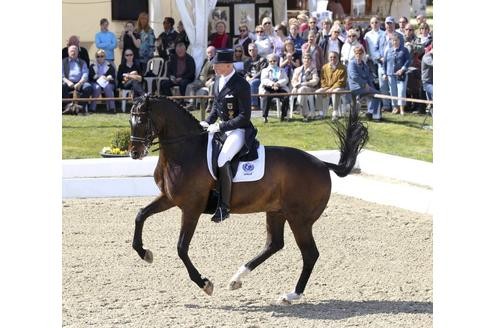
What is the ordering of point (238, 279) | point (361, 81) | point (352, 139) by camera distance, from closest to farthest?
point (238, 279), point (352, 139), point (361, 81)

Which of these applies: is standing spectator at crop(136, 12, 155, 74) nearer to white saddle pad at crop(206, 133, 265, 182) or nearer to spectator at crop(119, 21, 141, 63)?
spectator at crop(119, 21, 141, 63)

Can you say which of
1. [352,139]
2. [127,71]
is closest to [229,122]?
[352,139]

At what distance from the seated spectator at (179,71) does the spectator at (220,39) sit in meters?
1.15

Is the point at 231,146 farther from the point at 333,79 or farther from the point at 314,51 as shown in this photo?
the point at 314,51

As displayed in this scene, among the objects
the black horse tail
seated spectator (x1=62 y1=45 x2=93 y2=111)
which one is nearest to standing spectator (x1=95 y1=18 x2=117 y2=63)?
seated spectator (x1=62 y1=45 x2=93 y2=111)

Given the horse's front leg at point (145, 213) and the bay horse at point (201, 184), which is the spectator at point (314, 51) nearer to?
the bay horse at point (201, 184)

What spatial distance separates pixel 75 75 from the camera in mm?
19109

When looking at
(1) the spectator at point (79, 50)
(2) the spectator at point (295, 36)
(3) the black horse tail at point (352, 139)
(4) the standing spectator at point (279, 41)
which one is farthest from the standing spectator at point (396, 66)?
(3) the black horse tail at point (352, 139)

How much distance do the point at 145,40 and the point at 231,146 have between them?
11494mm

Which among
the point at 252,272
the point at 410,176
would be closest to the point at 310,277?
the point at 252,272

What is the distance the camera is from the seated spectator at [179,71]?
19.5 metres

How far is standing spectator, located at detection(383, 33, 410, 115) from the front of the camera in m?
19.1

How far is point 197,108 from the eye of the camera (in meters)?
19.1

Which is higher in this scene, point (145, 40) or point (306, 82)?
point (145, 40)
